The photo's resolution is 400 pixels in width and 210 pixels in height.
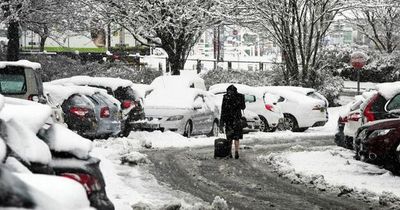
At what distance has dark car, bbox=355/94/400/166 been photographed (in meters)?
11.0

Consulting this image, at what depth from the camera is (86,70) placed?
32.6m

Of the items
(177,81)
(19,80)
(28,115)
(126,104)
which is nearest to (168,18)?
(177,81)

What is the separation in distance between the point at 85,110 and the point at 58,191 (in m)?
12.3

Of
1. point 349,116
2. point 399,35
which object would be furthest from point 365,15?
point 349,116

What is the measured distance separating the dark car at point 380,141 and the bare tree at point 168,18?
18.7m

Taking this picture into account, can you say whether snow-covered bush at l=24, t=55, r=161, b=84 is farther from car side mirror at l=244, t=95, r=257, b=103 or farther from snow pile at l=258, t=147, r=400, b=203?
snow pile at l=258, t=147, r=400, b=203

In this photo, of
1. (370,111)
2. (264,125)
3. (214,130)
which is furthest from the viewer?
(264,125)

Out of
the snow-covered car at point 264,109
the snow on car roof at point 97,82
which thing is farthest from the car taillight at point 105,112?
the snow-covered car at point 264,109

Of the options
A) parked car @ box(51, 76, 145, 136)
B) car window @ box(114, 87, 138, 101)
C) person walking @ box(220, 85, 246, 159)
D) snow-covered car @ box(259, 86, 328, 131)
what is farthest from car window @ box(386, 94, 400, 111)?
snow-covered car @ box(259, 86, 328, 131)

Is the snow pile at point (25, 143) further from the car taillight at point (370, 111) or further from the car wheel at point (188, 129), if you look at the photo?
the car wheel at point (188, 129)

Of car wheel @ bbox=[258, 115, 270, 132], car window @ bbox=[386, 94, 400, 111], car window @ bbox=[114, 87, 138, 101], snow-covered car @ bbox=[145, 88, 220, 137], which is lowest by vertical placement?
car wheel @ bbox=[258, 115, 270, 132]

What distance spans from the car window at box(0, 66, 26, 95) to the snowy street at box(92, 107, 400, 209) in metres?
2.02

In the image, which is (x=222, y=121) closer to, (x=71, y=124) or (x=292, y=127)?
(x=71, y=124)

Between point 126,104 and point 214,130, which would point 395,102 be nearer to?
point 126,104
